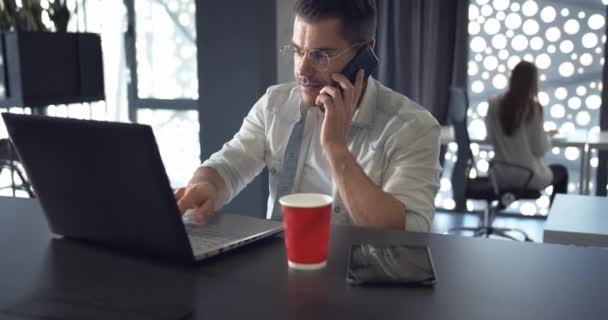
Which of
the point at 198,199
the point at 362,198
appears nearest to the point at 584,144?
the point at 362,198

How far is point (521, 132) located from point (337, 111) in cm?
247

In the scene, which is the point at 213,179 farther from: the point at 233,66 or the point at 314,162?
the point at 233,66

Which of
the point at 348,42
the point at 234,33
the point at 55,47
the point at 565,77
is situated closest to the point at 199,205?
the point at 348,42

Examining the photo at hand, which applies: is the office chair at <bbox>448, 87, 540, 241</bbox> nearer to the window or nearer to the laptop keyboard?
the window

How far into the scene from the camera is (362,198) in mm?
1310

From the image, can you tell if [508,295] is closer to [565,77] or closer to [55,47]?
[55,47]

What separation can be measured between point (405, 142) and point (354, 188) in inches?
9.1

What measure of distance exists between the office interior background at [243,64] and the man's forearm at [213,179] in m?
1.67

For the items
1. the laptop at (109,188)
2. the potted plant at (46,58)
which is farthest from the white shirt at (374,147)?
the potted plant at (46,58)

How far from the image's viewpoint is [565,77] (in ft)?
14.7

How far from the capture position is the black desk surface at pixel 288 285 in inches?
30.2

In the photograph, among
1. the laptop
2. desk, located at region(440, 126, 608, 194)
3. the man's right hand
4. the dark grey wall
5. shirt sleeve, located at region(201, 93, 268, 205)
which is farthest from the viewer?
desk, located at region(440, 126, 608, 194)

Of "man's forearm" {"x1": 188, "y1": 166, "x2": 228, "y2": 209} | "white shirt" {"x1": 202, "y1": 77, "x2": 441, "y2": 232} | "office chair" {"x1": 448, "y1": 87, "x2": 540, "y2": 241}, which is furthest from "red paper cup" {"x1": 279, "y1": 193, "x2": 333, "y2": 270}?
"office chair" {"x1": 448, "y1": 87, "x2": 540, "y2": 241}

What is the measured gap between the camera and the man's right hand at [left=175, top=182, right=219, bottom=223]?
1239 millimetres
